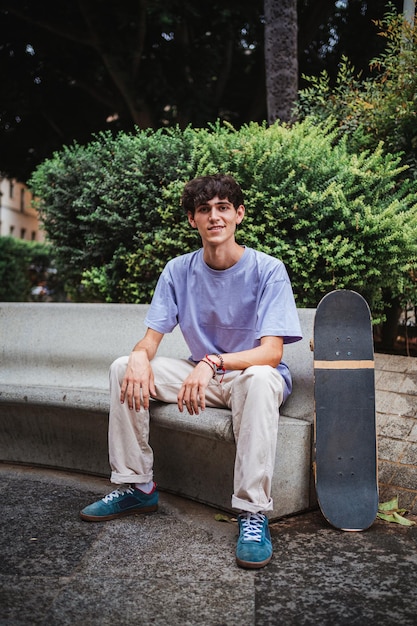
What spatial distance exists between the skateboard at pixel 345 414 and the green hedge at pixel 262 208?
35.0 inches

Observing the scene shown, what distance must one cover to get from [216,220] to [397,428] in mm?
1539

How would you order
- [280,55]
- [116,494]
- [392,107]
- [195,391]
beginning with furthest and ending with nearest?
[280,55], [392,107], [116,494], [195,391]

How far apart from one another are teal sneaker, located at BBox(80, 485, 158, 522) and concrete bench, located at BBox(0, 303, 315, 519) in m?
0.31

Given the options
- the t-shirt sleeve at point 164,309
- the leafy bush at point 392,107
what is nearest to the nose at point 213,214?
the t-shirt sleeve at point 164,309

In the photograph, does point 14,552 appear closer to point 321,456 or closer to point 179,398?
point 179,398

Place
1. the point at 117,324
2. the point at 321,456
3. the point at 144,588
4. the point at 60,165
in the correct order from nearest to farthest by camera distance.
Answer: the point at 144,588 → the point at 321,456 → the point at 117,324 → the point at 60,165

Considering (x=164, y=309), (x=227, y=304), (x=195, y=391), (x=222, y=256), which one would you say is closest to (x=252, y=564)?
(x=195, y=391)

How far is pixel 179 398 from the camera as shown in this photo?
9.52 feet

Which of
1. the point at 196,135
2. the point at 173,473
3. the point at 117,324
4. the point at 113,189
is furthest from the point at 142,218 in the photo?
the point at 173,473

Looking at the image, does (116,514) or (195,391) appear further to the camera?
(116,514)

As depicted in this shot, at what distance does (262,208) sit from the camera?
14.0ft

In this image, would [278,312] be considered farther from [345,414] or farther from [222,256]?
[345,414]

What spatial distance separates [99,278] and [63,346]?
3.43ft

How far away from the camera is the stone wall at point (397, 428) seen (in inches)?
132
